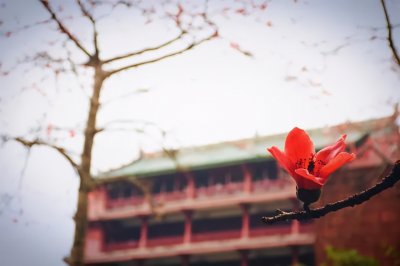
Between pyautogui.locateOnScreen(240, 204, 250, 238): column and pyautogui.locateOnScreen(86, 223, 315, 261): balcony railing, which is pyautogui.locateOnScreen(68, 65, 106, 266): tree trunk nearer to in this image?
pyautogui.locateOnScreen(86, 223, 315, 261): balcony railing

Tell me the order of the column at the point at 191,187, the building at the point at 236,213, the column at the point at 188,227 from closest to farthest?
the building at the point at 236,213
the column at the point at 188,227
the column at the point at 191,187

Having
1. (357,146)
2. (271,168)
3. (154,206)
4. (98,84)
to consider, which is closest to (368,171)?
(357,146)

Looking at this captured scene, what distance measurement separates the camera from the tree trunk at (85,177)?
421cm

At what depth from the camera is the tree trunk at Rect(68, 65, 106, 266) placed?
13.8 feet

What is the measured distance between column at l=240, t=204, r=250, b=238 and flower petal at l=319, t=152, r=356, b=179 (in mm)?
15052

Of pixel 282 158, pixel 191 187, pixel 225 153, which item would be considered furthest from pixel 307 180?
pixel 225 153

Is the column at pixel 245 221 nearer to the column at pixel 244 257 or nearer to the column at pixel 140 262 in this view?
the column at pixel 244 257

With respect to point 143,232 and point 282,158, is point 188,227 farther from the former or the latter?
point 282,158

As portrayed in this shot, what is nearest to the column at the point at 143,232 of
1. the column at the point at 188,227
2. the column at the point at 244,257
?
the column at the point at 188,227

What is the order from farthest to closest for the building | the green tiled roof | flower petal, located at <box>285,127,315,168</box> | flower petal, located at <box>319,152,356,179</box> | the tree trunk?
the green tiled roof → the building → the tree trunk → flower petal, located at <box>285,127,315,168</box> → flower petal, located at <box>319,152,356,179</box>

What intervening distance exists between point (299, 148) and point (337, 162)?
120 mm

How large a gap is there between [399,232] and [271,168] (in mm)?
5719

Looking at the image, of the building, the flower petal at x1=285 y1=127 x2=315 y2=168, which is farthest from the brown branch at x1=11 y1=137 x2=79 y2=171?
the building

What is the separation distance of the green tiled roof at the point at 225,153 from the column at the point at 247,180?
45 centimetres
